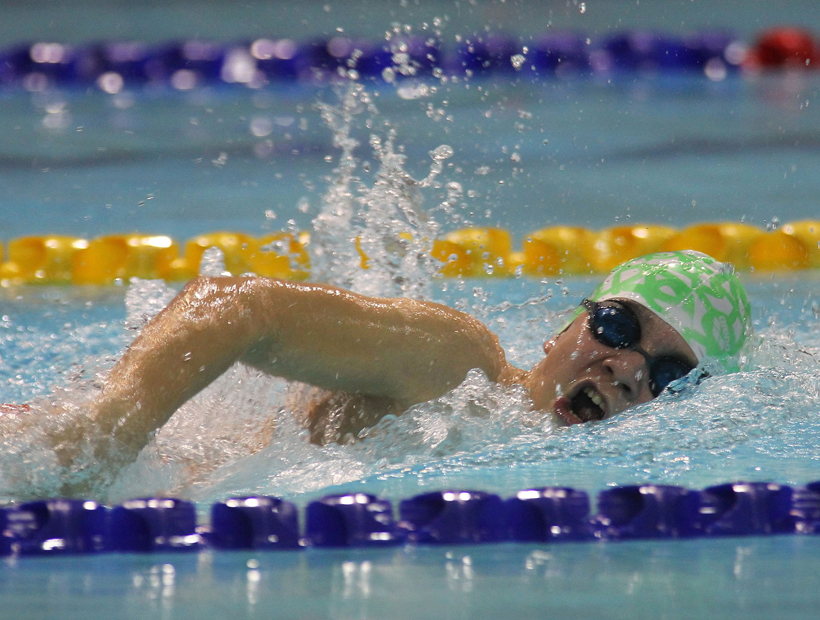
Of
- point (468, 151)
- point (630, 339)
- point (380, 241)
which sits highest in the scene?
point (468, 151)

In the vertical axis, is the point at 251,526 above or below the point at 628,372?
below

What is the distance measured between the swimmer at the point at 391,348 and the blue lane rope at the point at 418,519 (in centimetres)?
13

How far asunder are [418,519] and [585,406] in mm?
502

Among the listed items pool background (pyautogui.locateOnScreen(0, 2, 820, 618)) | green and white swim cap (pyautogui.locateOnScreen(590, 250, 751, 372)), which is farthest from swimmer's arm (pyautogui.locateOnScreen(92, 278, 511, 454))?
green and white swim cap (pyautogui.locateOnScreen(590, 250, 751, 372))

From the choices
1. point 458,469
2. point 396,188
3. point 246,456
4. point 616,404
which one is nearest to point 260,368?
point 246,456

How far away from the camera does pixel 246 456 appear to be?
2.12 meters

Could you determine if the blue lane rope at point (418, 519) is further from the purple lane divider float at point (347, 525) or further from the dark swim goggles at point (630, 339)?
the dark swim goggles at point (630, 339)

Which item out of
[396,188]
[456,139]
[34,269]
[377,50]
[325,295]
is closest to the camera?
→ [325,295]

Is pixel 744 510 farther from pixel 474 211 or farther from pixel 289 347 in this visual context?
pixel 474 211

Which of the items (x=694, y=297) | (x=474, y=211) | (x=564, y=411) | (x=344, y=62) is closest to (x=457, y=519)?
(x=564, y=411)

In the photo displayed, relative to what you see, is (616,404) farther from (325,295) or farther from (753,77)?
(753,77)

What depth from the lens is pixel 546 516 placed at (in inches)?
71.5

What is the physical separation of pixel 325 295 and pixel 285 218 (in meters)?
2.73

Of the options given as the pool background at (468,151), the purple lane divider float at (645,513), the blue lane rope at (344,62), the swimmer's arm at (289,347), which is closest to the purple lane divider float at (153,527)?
the swimmer's arm at (289,347)
